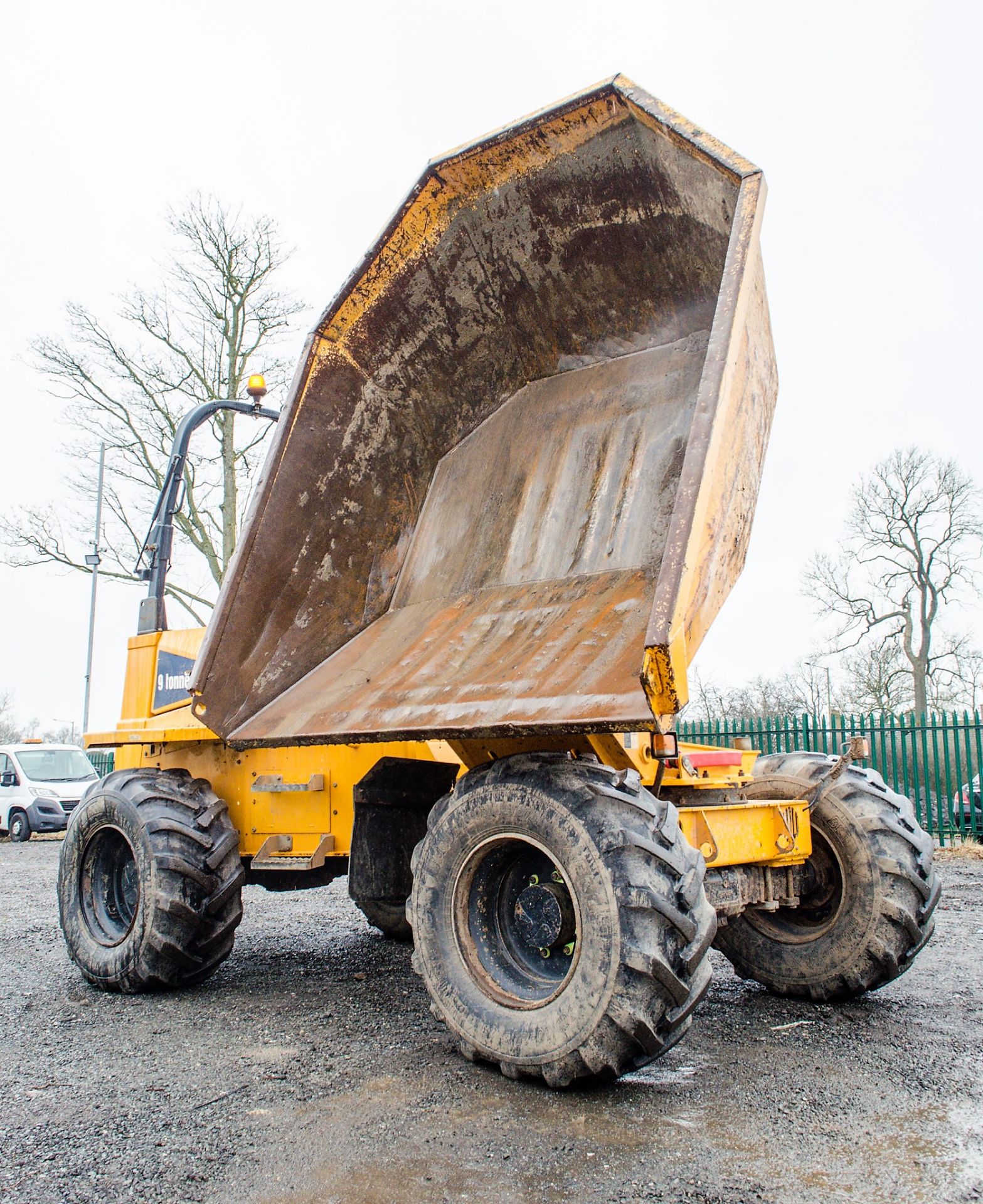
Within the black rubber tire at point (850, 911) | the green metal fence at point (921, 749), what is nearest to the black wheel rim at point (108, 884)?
the black rubber tire at point (850, 911)

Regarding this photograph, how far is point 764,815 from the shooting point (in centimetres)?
418

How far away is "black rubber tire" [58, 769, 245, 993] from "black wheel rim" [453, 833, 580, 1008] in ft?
5.94

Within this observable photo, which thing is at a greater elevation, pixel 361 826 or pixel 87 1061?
pixel 361 826

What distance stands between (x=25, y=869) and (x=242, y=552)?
10236 millimetres

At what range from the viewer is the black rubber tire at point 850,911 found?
4.36m

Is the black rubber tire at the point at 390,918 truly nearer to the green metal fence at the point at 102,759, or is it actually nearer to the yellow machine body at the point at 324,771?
the yellow machine body at the point at 324,771

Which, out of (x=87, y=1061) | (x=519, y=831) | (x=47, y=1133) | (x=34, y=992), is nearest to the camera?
(x=47, y=1133)

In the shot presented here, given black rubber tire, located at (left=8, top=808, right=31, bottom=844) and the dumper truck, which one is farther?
black rubber tire, located at (left=8, top=808, right=31, bottom=844)

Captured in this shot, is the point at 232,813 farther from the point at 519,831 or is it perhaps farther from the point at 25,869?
the point at 25,869

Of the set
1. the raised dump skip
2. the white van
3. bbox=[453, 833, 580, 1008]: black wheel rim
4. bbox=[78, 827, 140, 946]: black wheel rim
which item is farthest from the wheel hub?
the white van

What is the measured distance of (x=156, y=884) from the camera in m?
4.84

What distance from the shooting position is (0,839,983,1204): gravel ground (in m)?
2.69

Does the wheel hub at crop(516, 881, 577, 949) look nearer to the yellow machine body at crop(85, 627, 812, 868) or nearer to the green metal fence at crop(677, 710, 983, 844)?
the yellow machine body at crop(85, 627, 812, 868)

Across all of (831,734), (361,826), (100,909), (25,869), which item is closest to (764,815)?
(361,826)
